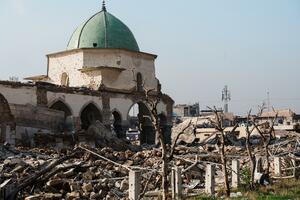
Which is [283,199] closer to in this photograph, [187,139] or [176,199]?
[176,199]

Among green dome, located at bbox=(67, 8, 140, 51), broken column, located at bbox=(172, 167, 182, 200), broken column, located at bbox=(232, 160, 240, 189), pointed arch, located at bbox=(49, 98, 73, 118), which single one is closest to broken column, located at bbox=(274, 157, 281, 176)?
broken column, located at bbox=(232, 160, 240, 189)

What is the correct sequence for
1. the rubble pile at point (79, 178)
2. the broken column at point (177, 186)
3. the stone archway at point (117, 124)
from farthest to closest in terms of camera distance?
the stone archway at point (117, 124), the rubble pile at point (79, 178), the broken column at point (177, 186)

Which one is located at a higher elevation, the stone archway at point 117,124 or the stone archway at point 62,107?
the stone archway at point 62,107

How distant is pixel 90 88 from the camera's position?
116ft

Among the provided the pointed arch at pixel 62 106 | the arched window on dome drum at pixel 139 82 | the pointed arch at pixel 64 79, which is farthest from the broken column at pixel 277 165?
the pointed arch at pixel 64 79

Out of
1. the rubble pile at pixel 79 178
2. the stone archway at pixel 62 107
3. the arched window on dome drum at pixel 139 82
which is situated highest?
the arched window on dome drum at pixel 139 82

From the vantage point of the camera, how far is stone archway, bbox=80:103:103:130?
34594 mm

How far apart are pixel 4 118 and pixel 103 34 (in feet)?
43.4

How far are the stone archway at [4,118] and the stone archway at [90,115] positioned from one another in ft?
24.0

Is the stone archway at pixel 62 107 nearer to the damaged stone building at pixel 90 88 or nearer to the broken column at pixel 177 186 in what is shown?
the damaged stone building at pixel 90 88

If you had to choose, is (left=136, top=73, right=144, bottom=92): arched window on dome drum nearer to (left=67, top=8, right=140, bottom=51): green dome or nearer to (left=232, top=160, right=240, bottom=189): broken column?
(left=67, top=8, right=140, bottom=51): green dome

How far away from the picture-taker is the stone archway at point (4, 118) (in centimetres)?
2674

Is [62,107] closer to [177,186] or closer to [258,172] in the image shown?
[258,172]

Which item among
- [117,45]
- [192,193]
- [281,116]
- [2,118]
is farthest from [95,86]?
[281,116]
